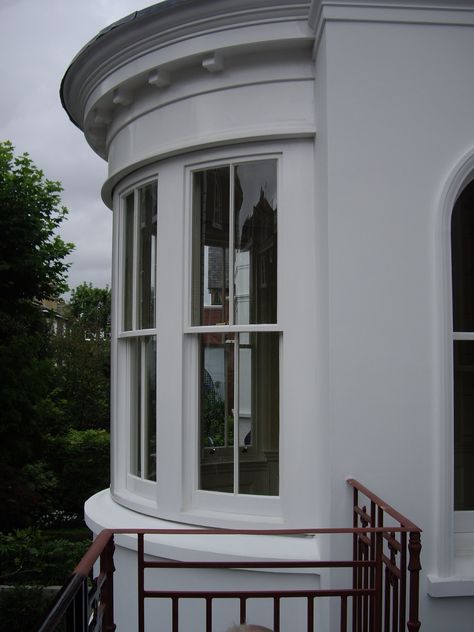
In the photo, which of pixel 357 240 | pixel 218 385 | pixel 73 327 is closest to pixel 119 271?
pixel 218 385

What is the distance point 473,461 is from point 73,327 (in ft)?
63.5

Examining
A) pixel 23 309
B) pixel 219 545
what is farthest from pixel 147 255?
pixel 23 309

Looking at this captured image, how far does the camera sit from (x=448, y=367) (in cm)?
346

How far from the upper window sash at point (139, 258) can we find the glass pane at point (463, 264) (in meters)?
2.28

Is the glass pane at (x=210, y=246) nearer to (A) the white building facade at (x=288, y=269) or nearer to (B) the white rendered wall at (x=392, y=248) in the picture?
(A) the white building facade at (x=288, y=269)

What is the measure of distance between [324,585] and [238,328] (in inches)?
60.0

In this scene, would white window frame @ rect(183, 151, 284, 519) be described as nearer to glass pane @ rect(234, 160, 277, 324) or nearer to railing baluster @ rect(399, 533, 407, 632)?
glass pane @ rect(234, 160, 277, 324)

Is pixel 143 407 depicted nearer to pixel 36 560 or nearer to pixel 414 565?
pixel 414 565

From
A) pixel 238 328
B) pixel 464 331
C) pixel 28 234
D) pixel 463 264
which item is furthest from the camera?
pixel 28 234

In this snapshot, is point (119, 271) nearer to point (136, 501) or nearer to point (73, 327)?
point (136, 501)

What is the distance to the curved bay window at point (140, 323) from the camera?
4527 mm

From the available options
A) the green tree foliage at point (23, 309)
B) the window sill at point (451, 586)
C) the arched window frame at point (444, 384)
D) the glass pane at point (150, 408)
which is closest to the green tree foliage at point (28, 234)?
the green tree foliage at point (23, 309)

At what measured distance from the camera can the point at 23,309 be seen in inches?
577

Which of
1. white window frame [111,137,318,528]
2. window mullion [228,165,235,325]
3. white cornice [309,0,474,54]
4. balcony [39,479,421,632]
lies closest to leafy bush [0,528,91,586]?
white window frame [111,137,318,528]
